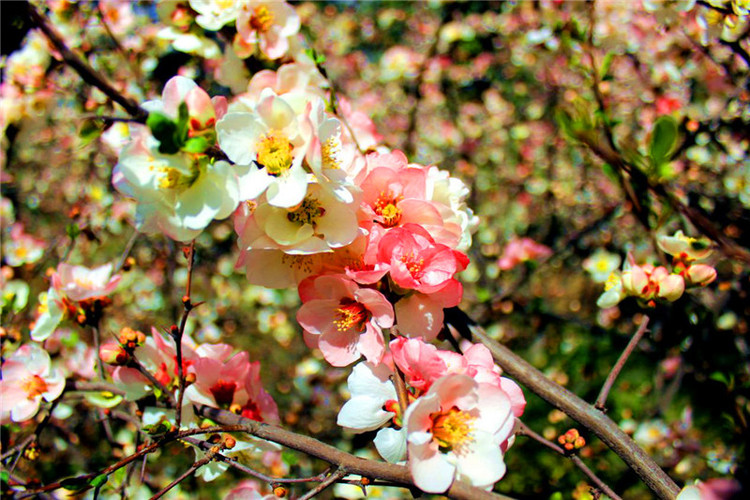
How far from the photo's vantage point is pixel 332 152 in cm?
77

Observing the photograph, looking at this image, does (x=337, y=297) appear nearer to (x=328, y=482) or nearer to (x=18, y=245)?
(x=328, y=482)

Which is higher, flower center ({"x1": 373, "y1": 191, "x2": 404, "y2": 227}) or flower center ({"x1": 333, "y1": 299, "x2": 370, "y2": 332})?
flower center ({"x1": 373, "y1": 191, "x2": 404, "y2": 227})

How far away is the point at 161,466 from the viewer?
2.74 metres

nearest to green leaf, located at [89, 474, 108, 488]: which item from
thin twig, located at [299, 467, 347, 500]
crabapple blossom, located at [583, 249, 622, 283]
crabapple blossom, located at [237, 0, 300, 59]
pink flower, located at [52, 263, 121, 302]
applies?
thin twig, located at [299, 467, 347, 500]

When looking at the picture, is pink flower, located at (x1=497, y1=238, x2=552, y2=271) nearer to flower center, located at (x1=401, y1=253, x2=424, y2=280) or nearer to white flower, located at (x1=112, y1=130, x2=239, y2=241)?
flower center, located at (x1=401, y1=253, x2=424, y2=280)

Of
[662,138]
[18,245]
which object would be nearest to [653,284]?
[662,138]

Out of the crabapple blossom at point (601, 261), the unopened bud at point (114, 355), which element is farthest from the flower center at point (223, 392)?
the crabapple blossom at point (601, 261)

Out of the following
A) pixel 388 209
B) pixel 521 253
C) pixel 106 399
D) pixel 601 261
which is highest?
pixel 388 209

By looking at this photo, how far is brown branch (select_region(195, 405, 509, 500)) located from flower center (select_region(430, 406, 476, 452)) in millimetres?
46

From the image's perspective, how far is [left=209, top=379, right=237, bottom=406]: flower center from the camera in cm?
A: 93

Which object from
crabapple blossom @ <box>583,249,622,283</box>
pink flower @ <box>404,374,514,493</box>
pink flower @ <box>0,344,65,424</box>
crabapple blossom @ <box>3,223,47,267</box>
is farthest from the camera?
crabapple blossom @ <box>3,223,47,267</box>

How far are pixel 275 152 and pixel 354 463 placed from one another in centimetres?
40

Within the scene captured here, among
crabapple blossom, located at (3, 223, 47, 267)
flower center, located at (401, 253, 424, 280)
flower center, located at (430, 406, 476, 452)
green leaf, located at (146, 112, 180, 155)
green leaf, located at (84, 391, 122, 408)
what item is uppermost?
green leaf, located at (146, 112, 180, 155)

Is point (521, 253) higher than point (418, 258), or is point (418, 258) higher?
point (418, 258)
